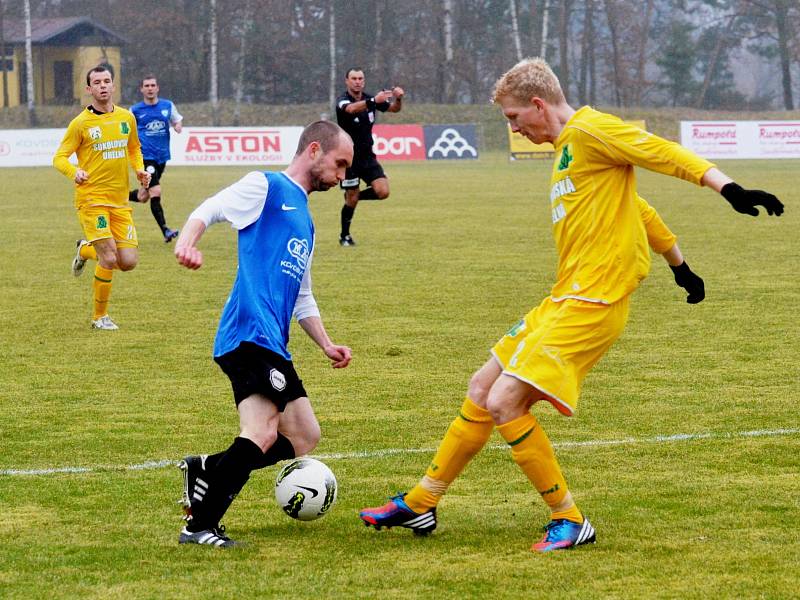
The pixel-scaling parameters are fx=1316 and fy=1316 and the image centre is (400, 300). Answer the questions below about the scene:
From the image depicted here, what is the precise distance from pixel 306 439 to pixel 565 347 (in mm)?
1180

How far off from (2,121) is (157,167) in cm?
4362

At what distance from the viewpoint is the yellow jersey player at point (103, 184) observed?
11266 mm

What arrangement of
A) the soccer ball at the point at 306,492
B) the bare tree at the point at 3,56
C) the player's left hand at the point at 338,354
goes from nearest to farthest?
the soccer ball at the point at 306,492 → the player's left hand at the point at 338,354 → the bare tree at the point at 3,56

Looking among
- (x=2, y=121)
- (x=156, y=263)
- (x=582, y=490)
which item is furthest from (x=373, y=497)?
(x=2, y=121)

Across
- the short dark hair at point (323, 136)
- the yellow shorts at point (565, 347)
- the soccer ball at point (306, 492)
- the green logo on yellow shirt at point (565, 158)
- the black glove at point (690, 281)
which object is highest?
the short dark hair at point (323, 136)

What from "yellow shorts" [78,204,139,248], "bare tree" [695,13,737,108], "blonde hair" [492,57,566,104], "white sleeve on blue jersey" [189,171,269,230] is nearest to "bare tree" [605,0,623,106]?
"bare tree" [695,13,737,108]

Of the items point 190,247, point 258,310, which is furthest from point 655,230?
point 190,247

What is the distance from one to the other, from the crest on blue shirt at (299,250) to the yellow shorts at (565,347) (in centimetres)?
91

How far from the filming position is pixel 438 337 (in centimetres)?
1062

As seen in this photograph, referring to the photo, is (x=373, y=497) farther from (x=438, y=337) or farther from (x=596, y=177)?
(x=438, y=337)

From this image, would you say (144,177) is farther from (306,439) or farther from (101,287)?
(306,439)

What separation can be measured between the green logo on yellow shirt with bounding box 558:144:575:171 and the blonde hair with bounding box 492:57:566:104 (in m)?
0.18

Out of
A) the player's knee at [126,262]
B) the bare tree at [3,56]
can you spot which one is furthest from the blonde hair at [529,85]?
the bare tree at [3,56]

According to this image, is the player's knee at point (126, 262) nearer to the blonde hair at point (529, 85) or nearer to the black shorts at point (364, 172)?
the black shorts at point (364, 172)
